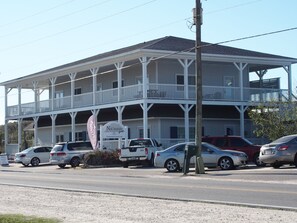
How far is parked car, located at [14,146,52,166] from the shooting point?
4034cm

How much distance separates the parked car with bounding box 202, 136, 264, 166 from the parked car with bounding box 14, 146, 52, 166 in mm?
15745

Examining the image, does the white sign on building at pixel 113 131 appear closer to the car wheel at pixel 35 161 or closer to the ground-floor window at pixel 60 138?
the car wheel at pixel 35 161

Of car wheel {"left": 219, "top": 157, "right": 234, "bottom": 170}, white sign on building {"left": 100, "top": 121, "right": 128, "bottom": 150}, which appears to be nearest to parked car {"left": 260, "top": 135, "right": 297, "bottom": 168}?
car wheel {"left": 219, "top": 157, "right": 234, "bottom": 170}

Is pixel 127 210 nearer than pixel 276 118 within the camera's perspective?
Yes

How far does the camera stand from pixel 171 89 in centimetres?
3794

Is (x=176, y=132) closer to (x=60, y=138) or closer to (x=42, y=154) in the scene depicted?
(x=42, y=154)

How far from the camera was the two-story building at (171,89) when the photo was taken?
37.0 meters

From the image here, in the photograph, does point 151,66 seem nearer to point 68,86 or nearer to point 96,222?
point 68,86

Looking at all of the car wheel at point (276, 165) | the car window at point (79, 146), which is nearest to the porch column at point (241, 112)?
the car window at point (79, 146)

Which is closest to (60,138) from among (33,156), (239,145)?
Answer: (33,156)

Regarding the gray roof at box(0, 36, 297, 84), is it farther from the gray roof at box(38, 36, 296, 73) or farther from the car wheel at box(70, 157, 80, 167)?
the car wheel at box(70, 157, 80, 167)

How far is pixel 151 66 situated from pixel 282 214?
1212 inches

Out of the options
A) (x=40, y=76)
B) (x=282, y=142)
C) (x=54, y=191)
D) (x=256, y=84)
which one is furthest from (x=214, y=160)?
(x=40, y=76)

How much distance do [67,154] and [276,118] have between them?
13651 mm
